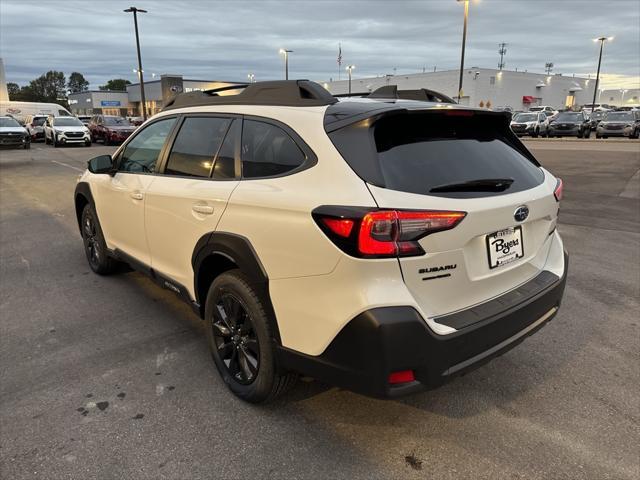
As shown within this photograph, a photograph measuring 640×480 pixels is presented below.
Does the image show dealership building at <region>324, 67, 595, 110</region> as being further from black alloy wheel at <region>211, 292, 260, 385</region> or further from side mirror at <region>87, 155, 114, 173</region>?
black alloy wheel at <region>211, 292, 260, 385</region>

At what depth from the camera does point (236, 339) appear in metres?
2.99

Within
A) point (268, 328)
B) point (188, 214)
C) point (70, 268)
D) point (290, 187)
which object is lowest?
point (70, 268)

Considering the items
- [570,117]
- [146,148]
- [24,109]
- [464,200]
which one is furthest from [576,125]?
[24,109]

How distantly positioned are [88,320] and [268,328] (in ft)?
7.61

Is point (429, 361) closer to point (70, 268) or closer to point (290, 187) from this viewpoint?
point (290, 187)

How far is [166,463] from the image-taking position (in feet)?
8.15

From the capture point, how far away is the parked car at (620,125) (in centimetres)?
2900

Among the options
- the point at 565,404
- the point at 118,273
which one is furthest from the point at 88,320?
the point at 565,404

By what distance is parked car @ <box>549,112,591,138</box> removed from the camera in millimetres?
31547

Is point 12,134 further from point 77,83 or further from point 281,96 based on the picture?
point 77,83

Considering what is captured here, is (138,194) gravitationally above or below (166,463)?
above

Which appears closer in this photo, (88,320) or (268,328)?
(268,328)

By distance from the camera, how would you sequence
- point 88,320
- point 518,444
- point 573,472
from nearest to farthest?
point 573,472
point 518,444
point 88,320

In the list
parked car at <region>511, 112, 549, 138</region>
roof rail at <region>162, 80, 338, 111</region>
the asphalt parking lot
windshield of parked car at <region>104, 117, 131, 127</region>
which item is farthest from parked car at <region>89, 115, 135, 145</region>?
parked car at <region>511, 112, 549, 138</region>
